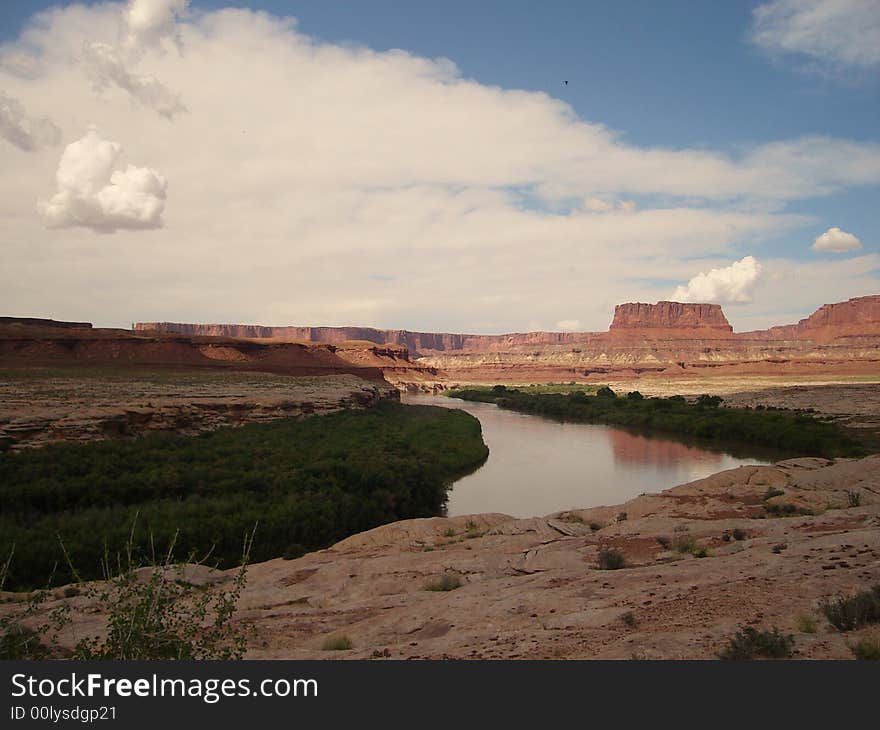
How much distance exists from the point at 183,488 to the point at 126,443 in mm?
4566

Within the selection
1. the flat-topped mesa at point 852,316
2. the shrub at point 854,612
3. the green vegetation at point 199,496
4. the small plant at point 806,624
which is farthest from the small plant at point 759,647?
the flat-topped mesa at point 852,316

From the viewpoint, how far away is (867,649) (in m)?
4.39

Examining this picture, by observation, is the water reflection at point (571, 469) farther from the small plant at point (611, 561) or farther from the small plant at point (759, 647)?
the small plant at point (759, 647)

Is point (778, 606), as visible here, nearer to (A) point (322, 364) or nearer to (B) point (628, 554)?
(B) point (628, 554)

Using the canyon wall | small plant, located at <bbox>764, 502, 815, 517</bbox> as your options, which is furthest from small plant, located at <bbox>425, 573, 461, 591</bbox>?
the canyon wall

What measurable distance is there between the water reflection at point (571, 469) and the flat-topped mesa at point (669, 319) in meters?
133

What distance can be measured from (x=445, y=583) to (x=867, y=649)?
528 centimetres

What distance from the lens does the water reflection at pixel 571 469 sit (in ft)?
65.9

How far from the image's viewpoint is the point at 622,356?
141750mm

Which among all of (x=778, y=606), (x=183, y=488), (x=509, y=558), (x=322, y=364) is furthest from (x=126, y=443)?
(x=322, y=364)

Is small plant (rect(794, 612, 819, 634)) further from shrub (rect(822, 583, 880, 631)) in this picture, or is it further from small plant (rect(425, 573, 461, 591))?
small plant (rect(425, 573, 461, 591))

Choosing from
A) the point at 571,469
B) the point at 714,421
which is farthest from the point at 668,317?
the point at 571,469

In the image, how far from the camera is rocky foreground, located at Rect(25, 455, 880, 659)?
564 centimetres

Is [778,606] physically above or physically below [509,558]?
above
